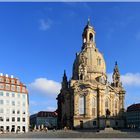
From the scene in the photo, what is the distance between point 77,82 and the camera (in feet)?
340

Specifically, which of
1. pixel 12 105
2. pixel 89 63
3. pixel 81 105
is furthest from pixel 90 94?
pixel 12 105

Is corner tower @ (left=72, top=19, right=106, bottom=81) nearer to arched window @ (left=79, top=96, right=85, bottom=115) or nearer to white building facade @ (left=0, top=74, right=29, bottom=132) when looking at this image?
arched window @ (left=79, top=96, right=85, bottom=115)

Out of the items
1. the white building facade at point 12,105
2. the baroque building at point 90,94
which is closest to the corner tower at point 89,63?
the baroque building at point 90,94

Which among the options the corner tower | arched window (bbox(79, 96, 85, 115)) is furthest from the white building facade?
the corner tower

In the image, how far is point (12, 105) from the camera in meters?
85.5

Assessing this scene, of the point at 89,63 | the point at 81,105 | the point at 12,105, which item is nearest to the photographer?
the point at 12,105

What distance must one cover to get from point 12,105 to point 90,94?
27058 millimetres

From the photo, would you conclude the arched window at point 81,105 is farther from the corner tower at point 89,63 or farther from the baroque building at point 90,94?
the corner tower at point 89,63

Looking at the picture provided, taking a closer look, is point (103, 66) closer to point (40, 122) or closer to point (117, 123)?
point (117, 123)

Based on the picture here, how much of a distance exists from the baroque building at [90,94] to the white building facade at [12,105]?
19156 mm

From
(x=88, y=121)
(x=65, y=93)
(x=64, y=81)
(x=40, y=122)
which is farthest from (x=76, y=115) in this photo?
(x=40, y=122)

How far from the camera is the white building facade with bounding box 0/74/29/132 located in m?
84.1

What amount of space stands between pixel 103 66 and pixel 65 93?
50.5ft

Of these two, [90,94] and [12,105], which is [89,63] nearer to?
[90,94]
